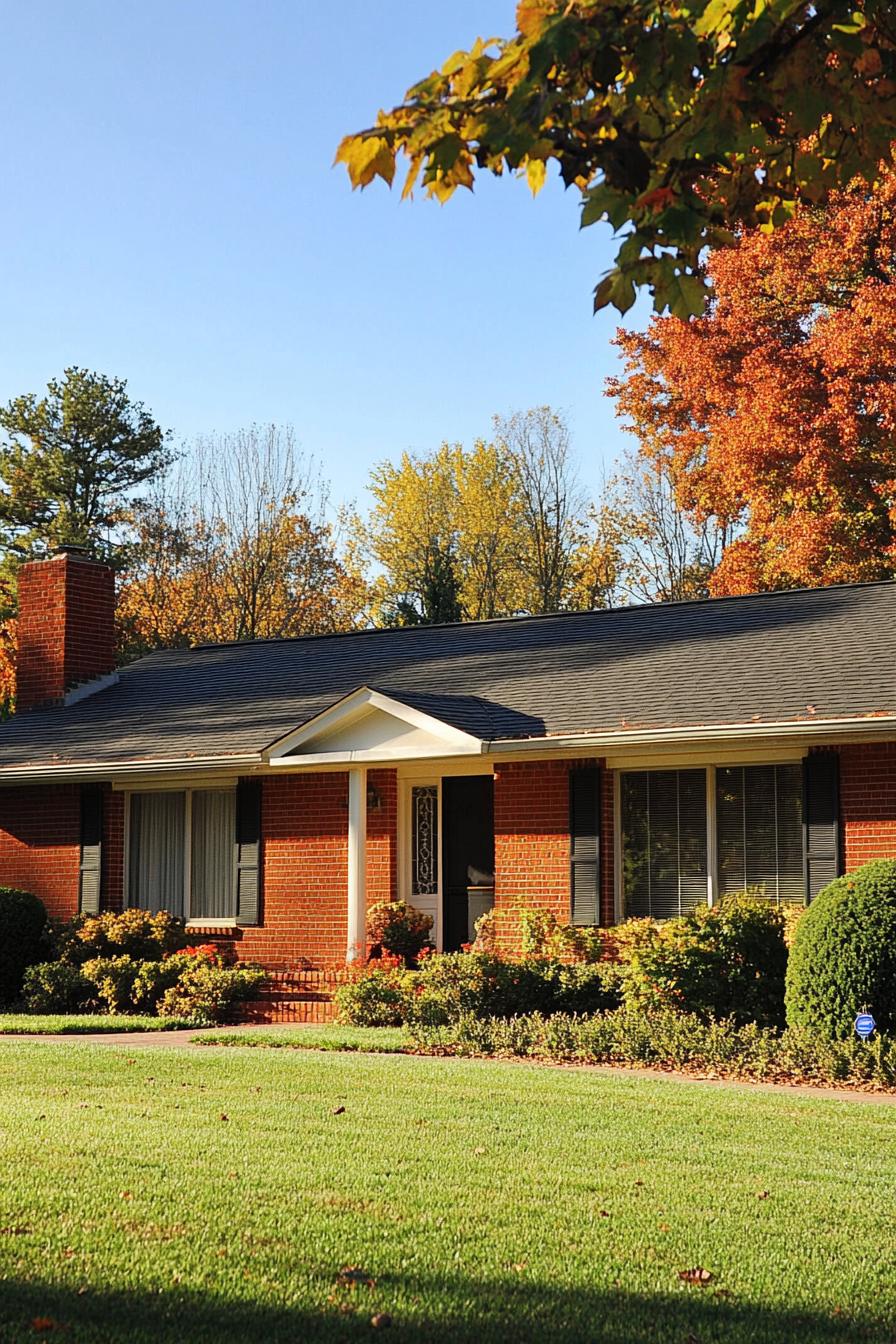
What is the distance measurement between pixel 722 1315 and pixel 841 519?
77.3 ft

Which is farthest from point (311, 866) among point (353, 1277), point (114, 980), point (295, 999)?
point (353, 1277)

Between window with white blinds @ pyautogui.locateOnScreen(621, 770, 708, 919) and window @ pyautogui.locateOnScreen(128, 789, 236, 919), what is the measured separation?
17.3 feet

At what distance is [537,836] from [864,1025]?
228 inches

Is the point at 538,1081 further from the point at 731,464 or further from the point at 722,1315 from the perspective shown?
the point at 731,464

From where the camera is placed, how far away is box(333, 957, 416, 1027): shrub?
15.5m

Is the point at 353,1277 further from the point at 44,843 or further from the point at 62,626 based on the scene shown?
the point at 62,626

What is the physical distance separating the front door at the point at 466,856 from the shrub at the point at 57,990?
14.0 feet

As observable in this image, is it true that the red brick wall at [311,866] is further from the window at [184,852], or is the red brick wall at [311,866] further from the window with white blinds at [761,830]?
the window with white blinds at [761,830]

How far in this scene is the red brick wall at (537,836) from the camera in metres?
16.8

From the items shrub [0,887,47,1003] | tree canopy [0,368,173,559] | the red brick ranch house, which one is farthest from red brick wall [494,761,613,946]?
tree canopy [0,368,173,559]

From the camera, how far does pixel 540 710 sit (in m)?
17.6

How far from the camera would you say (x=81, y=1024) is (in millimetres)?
15539

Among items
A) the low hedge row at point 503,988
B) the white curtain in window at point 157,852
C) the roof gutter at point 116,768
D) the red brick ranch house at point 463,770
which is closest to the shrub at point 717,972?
the low hedge row at point 503,988

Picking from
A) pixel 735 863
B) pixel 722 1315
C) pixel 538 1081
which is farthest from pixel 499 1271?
pixel 735 863
